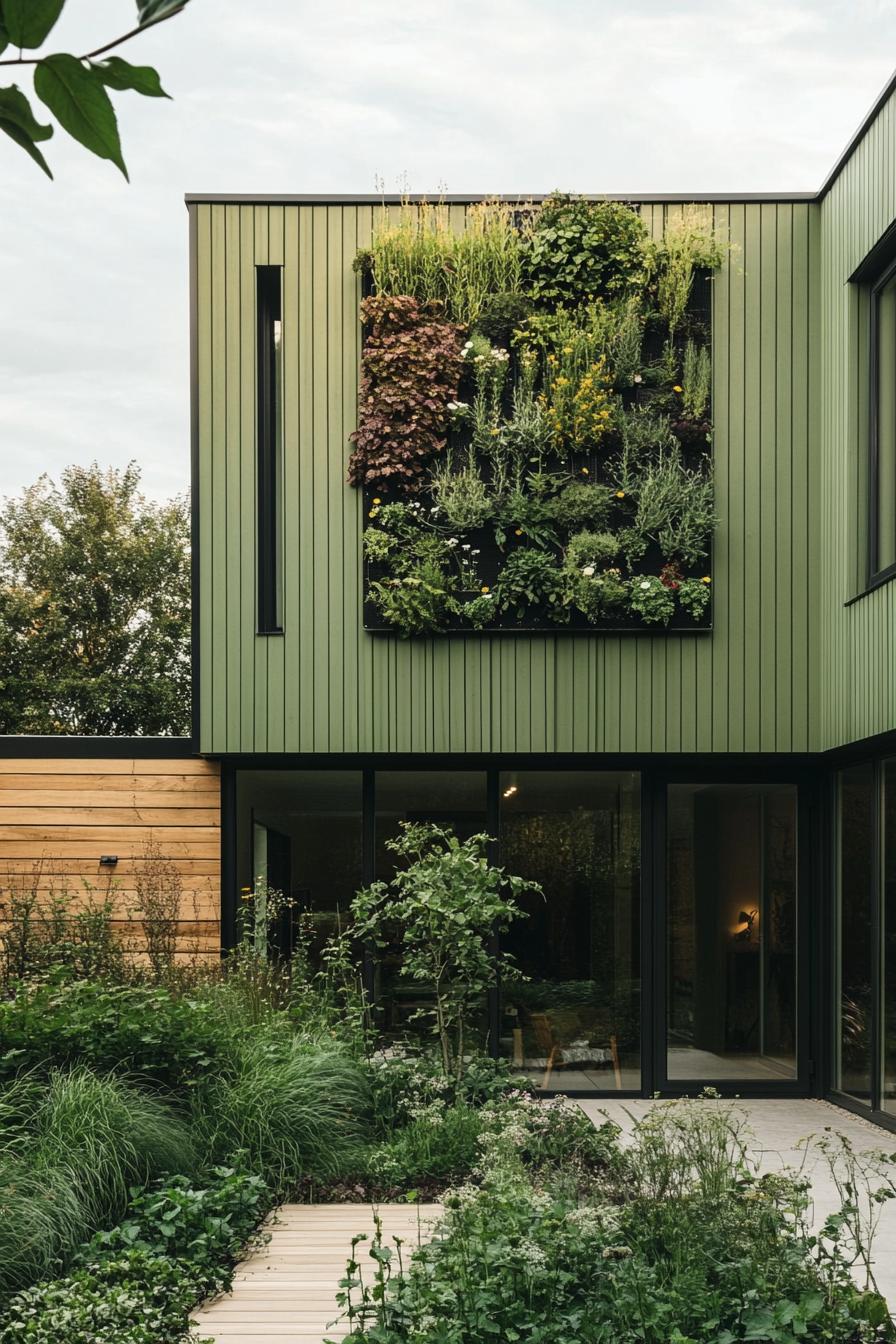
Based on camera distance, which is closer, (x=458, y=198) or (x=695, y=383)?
(x=695, y=383)

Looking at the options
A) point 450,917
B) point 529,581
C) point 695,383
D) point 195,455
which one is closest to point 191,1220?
point 450,917

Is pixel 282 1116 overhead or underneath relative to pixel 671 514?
underneath

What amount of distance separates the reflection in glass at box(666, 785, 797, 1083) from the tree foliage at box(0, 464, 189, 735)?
48.6 ft

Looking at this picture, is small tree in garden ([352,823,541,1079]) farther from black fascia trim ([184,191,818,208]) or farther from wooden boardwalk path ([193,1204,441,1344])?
black fascia trim ([184,191,818,208])

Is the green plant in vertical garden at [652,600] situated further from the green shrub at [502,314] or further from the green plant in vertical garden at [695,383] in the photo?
the green shrub at [502,314]

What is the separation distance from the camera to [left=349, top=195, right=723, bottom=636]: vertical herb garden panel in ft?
28.1

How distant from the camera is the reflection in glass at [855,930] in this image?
7.94 meters

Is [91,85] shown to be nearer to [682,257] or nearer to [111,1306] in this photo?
[111,1306]

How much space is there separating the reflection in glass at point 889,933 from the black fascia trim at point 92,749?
441cm

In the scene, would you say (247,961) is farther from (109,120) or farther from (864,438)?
(109,120)

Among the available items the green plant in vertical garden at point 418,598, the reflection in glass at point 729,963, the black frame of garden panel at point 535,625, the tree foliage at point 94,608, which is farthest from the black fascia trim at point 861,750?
the tree foliage at point 94,608

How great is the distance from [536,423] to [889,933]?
382 cm

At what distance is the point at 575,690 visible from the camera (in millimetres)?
8609

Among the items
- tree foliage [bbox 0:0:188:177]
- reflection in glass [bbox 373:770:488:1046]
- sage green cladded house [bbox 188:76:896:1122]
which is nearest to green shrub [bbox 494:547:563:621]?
sage green cladded house [bbox 188:76:896:1122]
